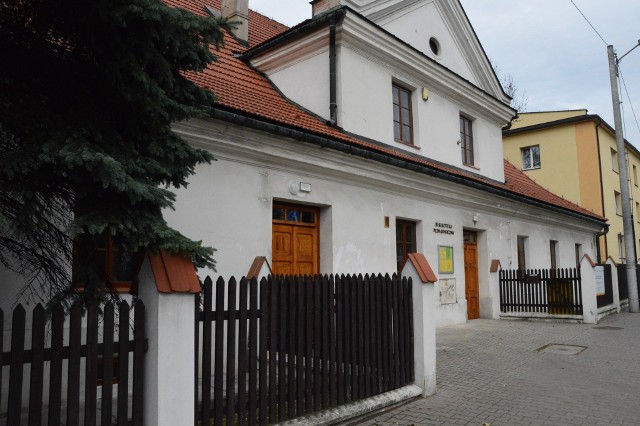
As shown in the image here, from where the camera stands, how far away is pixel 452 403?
5.79 metres

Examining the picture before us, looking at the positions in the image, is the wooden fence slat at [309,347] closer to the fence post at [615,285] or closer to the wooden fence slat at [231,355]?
the wooden fence slat at [231,355]

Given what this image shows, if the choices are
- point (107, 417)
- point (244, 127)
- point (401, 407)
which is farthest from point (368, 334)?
point (244, 127)

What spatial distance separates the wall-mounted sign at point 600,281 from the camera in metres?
13.8

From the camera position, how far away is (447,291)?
39.8ft

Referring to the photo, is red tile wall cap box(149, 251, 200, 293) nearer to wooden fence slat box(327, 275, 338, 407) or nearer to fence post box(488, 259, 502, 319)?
wooden fence slat box(327, 275, 338, 407)

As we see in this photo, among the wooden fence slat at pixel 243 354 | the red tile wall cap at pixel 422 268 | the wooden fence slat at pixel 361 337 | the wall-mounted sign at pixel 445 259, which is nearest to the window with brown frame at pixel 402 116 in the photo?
the wall-mounted sign at pixel 445 259

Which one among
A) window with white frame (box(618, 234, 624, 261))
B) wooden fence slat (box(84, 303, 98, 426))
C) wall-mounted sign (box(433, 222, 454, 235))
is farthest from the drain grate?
window with white frame (box(618, 234, 624, 261))

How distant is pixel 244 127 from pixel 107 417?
475cm

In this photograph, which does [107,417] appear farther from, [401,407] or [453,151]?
[453,151]

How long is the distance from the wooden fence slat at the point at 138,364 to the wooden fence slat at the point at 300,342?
1536 millimetres

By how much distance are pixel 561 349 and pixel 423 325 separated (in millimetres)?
4616

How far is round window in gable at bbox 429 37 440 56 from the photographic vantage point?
13.5m

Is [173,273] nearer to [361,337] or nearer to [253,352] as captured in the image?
[253,352]

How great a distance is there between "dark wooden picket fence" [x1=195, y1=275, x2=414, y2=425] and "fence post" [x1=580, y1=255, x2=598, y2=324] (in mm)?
8726
